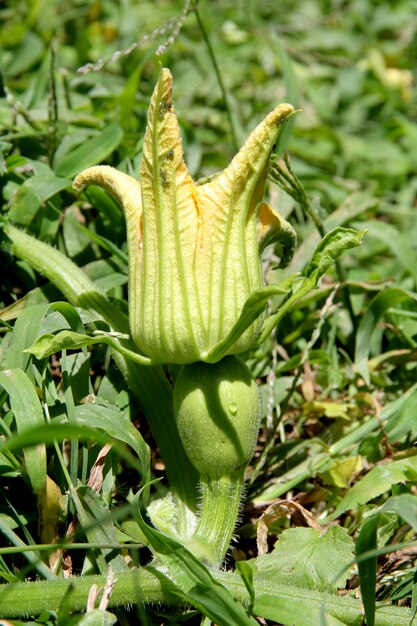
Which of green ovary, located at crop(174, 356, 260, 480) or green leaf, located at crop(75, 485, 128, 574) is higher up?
green ovary, located at crop(174, 356, 260, 480)

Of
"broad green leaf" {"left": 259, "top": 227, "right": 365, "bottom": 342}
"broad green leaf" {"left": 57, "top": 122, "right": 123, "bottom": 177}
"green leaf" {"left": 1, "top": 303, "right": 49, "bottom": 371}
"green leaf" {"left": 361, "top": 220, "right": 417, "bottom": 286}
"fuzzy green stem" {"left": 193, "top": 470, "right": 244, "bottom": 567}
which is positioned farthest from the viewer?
"green leaf" {"left": 361, "top": 220, "right": 417, "bottom": 286}

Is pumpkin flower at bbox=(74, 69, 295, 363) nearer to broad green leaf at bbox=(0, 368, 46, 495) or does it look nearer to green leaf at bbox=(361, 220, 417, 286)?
broad green leaf at bbox=(0, 368, 46, 495)

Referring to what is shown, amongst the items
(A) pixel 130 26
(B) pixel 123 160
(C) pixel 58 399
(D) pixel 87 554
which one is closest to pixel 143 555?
(D) pixel 87 554

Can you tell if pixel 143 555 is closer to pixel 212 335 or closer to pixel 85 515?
pixel 85 515

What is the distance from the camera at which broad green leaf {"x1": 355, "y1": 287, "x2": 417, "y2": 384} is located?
107 inches

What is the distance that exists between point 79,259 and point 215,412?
1.10 metres

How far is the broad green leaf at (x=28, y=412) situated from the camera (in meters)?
1.92

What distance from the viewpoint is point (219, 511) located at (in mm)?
2014

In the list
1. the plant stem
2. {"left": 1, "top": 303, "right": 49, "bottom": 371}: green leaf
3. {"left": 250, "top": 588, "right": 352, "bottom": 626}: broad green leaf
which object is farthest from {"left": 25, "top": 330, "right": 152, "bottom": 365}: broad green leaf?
{"left": 250, "top": 588, "right": 352, "bottom": 626}: broad green leaf

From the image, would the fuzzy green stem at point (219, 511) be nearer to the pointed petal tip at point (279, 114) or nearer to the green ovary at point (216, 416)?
the green ovary at point (216, 416)

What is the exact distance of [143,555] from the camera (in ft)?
6.77

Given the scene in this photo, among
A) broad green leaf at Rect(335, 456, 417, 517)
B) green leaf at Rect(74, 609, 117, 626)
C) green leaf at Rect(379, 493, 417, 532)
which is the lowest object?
broad green leaf at Rect(335, 456, 417, 517)

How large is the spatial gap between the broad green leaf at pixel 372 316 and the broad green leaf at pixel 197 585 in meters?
1.12

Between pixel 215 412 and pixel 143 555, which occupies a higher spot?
pixel 215 412
